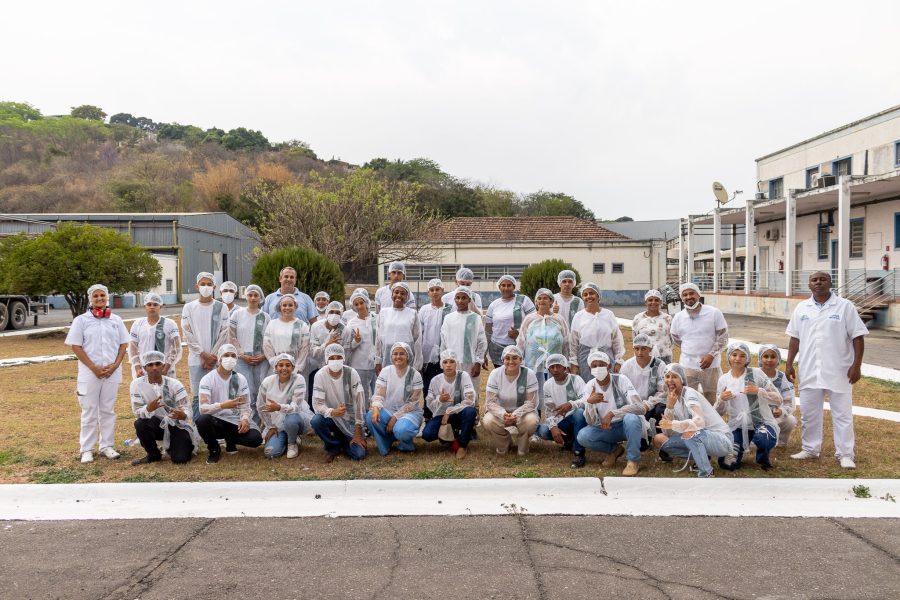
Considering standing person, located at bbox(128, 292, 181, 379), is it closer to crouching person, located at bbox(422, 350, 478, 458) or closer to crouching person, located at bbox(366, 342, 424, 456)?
crouching person, located at bbox(366, 342, 424, 456)

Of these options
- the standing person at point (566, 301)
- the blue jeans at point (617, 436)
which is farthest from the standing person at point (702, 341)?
the blue jeans at point (617, 436)

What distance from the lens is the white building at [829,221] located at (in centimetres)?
2038

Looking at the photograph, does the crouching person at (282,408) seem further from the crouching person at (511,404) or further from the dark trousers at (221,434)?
the crouching person at (511,404)

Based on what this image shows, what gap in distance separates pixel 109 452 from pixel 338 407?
2.29 meters

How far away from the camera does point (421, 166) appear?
71.6 meters

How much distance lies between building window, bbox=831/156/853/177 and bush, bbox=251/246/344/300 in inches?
697

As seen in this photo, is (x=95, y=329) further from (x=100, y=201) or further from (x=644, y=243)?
(x=100, y=201)

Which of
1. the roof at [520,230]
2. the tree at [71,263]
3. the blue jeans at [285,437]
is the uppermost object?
the roof at [520,230]

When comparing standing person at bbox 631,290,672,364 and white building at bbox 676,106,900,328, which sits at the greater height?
white building at bbox 676,106,900,328

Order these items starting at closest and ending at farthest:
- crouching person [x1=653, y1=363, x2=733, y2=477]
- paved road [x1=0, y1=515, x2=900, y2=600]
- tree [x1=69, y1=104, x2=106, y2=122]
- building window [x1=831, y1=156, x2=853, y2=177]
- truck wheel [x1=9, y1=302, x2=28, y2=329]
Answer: paved road [x1=0, y1=515, x2=900, y2=600]
crouching person [x1=653, y1=363, x2=733, y2=477]
truck wheel [x1=9, y1=302, x2=28, y2=329]
building window [x1=831, y1=156, x2=853, y2=177]
tree [x1=69, y1=104, x2=106, y2=122]

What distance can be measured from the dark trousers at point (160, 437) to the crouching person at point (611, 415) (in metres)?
3.66

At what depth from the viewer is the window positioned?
2300cm

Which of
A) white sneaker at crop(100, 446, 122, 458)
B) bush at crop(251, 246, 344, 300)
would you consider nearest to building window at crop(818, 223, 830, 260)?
bush at crop(251, 246, 344, 300)

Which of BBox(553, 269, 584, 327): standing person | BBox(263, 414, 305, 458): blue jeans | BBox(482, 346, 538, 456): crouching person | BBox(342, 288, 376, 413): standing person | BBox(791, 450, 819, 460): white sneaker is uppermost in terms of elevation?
BBox(553, 269, 584, 327): standing person
